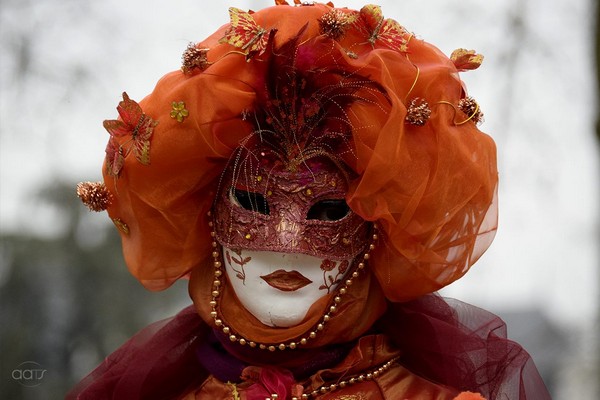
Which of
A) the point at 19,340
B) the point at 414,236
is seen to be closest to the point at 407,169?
the point at 414,236

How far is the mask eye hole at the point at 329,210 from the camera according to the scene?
2494 mm

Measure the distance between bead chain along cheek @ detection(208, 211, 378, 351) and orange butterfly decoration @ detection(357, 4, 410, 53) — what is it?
46cm

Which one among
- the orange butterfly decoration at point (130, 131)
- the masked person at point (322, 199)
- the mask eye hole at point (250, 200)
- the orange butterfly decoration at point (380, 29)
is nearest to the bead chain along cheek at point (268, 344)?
the masked person at point (322, 199)

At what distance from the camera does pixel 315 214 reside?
2.50 metres

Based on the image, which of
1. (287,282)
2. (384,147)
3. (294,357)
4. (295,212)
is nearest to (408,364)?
(294,357)

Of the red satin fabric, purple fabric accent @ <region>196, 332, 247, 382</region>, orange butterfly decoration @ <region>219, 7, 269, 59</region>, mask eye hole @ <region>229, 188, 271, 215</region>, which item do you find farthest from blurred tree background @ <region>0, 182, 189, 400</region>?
orange butterfly decoration @ <region>219, 7, 269, 59</region>

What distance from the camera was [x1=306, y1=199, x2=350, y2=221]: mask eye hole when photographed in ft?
8.18

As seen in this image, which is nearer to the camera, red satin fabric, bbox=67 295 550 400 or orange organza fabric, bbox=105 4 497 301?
orange organza fabric, bbox=105 4 497 301

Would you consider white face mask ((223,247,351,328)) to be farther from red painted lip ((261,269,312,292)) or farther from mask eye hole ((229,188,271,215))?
mask eye hole ((229,188,271,215))

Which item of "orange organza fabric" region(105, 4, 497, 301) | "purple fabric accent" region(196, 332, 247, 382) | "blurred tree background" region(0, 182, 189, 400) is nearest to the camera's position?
"orange organza fabric" region(105, 4, 497, 301)

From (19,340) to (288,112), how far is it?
5.20 meters

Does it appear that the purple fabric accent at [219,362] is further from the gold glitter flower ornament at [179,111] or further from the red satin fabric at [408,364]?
the gold glitter flower ornament at [179,111]

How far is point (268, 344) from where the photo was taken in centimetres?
252

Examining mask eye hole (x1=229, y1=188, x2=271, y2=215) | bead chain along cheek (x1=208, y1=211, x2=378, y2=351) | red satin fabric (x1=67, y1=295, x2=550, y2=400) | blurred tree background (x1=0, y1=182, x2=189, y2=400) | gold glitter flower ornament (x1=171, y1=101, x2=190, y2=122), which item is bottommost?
blurred tree background (x1=0, y1=182, x2=189, y2=400)
